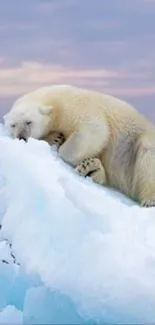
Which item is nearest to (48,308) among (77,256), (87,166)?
(77,256)

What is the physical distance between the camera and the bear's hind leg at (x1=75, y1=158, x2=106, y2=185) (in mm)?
6980

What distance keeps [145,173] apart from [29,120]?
1.01 meters

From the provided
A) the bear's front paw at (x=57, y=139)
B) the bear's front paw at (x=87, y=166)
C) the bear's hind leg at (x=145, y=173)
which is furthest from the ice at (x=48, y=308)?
the bear's front paw at (x=57, y=139)

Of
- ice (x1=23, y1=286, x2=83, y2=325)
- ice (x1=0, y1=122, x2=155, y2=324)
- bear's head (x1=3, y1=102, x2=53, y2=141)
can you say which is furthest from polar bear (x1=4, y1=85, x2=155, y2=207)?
ice (x1=23, y1=286, x2=83, y2=325)

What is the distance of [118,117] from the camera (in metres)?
7.39

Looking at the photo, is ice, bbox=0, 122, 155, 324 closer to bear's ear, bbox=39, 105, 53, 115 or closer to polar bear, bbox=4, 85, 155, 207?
polar bear, bbox=4, 85, 155, 207

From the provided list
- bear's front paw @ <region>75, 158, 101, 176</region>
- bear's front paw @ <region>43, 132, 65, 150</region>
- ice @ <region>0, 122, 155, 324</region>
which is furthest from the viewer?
bear's front paw @ <region>43, 132, 65, 150</region>

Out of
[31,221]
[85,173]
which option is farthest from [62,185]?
[85,173]

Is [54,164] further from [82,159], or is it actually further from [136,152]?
[136,152]

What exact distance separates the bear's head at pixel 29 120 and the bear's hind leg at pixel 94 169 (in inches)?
18.6

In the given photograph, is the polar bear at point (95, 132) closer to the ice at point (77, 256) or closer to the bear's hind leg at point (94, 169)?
the bear's hind leg at point (94, 169)

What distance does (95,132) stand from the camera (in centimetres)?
717

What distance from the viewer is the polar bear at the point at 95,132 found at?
711 cm

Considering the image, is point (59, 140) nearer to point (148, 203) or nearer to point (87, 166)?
point (87, 166)
